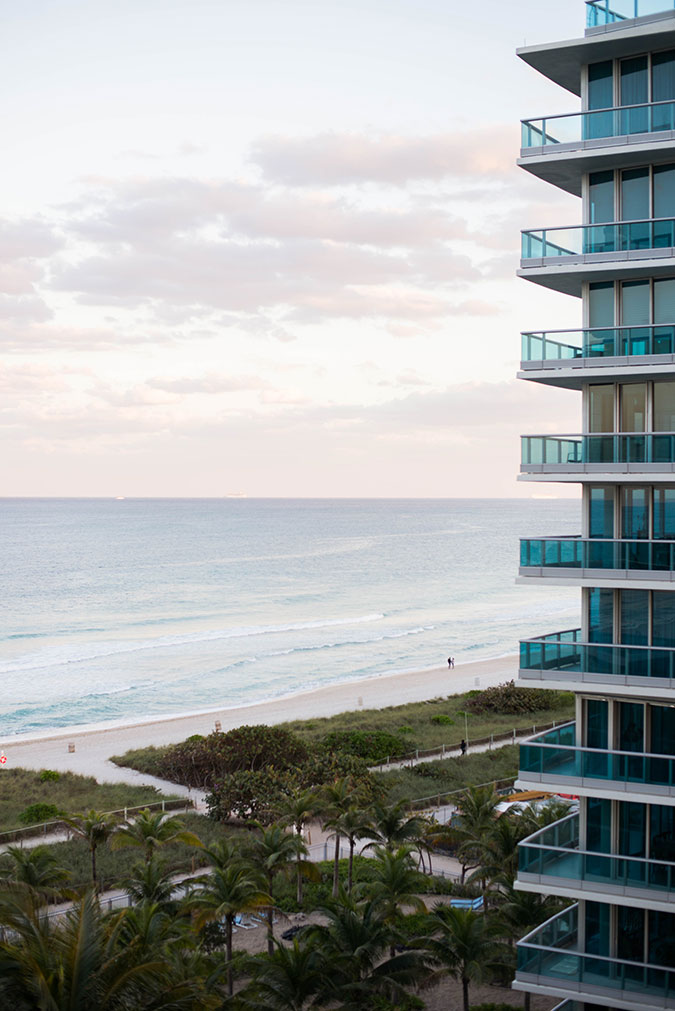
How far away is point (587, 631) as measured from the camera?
62.5ft

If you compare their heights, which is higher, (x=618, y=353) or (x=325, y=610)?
(x=618, y=353)

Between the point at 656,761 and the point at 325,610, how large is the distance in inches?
4091

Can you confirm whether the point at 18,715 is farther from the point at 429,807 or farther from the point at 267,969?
the point at 267,969

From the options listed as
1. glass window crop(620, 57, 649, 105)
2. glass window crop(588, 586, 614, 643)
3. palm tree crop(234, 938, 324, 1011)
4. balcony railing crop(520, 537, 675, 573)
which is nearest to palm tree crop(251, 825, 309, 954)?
palm tree crop(234, 938, 324, 1011)

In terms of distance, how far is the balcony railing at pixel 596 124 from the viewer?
1825 centimetres

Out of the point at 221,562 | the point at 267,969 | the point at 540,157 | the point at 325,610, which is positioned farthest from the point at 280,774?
the point at 221,562

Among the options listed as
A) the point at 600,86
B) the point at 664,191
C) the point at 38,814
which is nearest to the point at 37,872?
the point at 38,814

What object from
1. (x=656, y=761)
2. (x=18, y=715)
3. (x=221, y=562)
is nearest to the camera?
(x=656, y=761)

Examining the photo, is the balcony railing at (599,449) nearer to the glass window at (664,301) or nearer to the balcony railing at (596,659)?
the glass window at (664,301)

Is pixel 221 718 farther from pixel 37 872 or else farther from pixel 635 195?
pixel 635 195

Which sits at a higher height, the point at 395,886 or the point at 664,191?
the point at 664,191

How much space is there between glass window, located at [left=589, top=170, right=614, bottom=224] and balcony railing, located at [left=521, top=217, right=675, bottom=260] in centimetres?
39

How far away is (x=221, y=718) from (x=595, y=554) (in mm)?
50347

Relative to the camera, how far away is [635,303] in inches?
746
